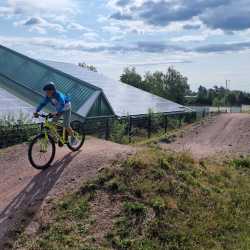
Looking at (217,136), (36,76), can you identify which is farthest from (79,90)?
(217,136)

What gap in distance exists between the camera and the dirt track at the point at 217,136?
1708 cm

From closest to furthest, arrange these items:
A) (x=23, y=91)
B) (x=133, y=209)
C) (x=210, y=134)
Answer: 1. (x=133, y=209)
2. (x=210, y=134)
3. (x=23, y=91)

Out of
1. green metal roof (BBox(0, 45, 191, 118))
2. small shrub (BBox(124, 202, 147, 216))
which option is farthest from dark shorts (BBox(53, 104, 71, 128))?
green metal roof (BBox(0, 45, 191, 118))

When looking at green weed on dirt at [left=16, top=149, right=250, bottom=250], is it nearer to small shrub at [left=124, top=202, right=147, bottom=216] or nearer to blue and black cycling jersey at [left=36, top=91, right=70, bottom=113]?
small shrub at [left=124, top=202, right=147, bottom=216]

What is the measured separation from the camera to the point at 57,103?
9164mm

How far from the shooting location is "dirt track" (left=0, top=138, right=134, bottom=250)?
6.78 meters

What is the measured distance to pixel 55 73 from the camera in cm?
2898

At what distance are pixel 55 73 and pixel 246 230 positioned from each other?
23.5 meters

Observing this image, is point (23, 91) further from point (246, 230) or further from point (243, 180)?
point (246, 230)

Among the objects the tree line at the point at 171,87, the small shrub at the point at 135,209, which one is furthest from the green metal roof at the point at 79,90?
the tree line at the point at 171,87

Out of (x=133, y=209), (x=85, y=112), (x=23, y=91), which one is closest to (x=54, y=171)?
(x=133, y=209)

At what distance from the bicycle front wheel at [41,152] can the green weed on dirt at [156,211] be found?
161cm

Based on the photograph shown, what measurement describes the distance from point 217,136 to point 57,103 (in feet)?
41.3

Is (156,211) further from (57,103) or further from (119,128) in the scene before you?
(119,128)
